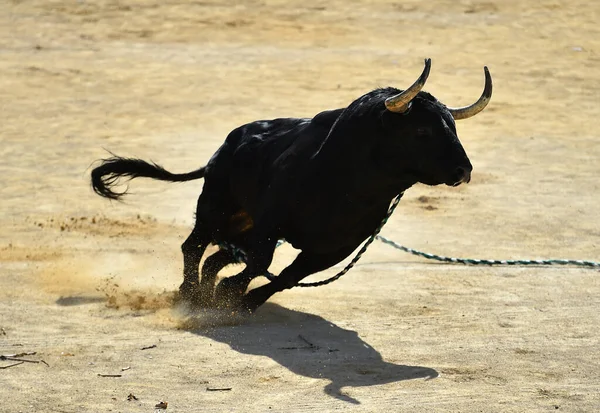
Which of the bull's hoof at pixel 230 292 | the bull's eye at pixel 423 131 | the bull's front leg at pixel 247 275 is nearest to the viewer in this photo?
the bull's eye at pixel 423 131

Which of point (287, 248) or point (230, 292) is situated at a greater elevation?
point (230, 292)

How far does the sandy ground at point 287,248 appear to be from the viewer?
7.18 meters

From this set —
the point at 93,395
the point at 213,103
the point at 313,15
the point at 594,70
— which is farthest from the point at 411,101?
the point at 313,15

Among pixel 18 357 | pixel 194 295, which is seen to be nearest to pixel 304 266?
pixel 194 295

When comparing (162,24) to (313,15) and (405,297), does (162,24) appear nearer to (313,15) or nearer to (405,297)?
(313,15)

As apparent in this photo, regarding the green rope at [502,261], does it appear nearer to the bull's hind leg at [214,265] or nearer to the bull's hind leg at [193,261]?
the bull's hind leg at [214,265]

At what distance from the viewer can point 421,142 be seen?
7.44 meters

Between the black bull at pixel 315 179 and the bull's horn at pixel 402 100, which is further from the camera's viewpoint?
the black bull at pixel 315 179

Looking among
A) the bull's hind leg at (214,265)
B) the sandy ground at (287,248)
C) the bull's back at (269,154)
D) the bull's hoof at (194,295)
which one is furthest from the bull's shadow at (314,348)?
the bull's back at (269,154)

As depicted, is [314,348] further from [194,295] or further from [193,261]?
[193,261]

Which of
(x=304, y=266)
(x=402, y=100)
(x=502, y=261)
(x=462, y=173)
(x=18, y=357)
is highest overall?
(x=402, y=100)

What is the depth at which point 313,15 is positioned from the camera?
71.5 feet

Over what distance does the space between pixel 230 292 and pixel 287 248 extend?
2.79m

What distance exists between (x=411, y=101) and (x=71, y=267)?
3.95 metres
